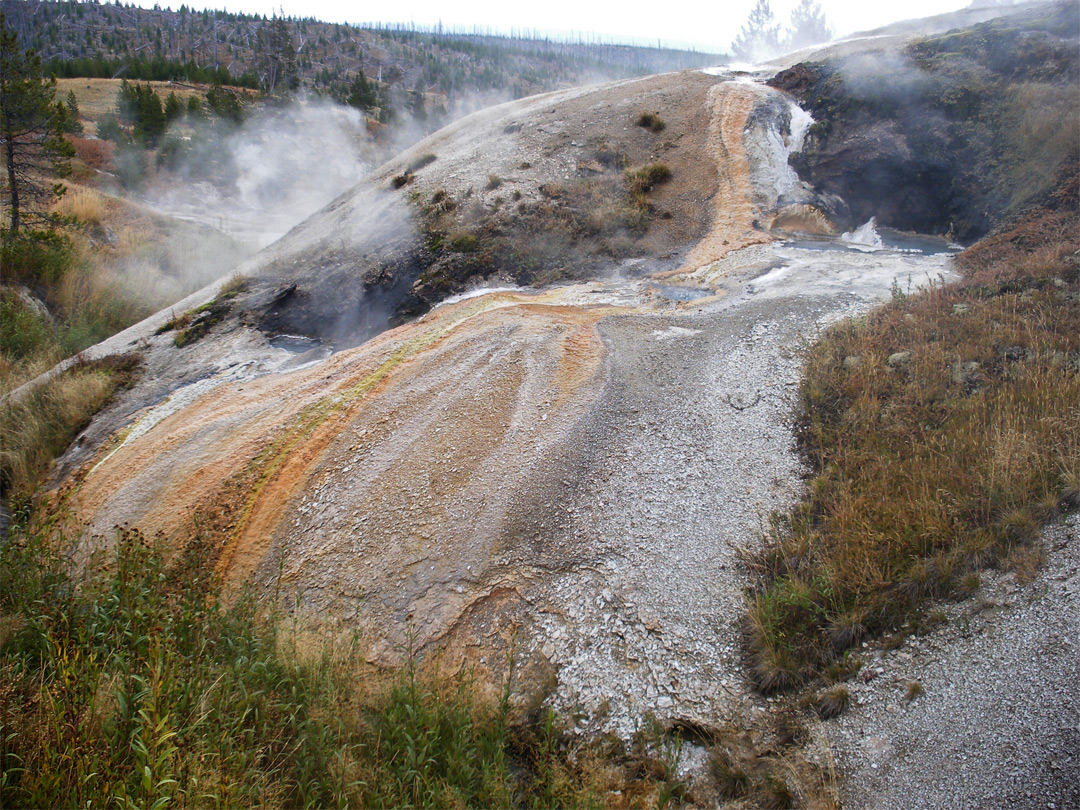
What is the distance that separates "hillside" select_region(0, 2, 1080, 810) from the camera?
311 centimetres

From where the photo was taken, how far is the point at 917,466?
452 centimetres

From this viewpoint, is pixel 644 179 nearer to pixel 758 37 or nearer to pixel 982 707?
pixel 982 707

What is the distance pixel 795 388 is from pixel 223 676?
218 inches

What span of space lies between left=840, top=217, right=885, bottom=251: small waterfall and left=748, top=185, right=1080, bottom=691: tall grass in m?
4.53

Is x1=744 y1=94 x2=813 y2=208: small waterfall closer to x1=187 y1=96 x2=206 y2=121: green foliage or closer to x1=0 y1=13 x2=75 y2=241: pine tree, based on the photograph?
x1=0 y1=13 x2=75 y2=241: pine tree

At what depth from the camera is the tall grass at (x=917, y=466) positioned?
12.4 feet

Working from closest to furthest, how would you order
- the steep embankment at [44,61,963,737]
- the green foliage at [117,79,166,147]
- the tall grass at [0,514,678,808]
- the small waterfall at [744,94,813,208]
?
1. the tall grass at [0,514,678,808]
2. the steep embankment at [44,61,963,737]
3. the small waterfall at [744,94,813,208]
4. the green foliage at [117,79,166,147]

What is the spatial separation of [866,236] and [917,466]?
28.5 ft

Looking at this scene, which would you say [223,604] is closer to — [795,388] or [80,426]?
[80,426]

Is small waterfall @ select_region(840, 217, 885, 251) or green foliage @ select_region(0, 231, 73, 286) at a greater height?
small waterfall @ select_region(840, 217, 885, 251)

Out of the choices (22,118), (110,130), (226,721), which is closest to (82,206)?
(22,118)

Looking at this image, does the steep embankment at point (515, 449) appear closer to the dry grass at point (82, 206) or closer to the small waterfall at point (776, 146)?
→ the small waterfall at point (776, 146)

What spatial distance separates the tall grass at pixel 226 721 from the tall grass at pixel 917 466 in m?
1.51

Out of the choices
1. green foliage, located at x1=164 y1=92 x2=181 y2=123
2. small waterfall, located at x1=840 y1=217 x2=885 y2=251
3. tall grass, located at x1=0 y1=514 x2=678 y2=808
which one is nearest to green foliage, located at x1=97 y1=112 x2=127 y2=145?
green foliage, located at x1=164 y1=92 x2=181 y2=123
